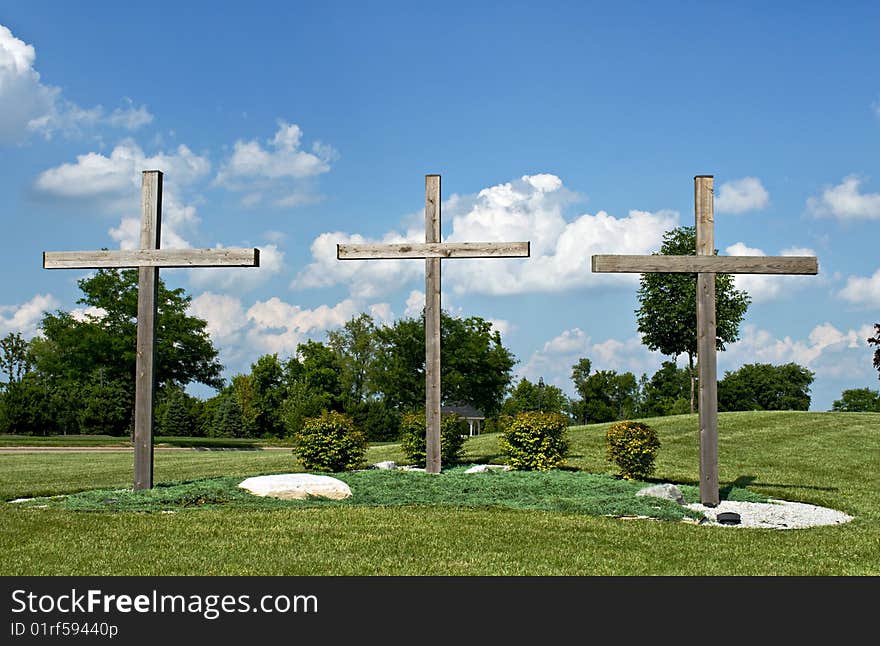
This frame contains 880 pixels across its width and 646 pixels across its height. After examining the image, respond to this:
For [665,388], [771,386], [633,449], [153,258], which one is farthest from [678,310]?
[771,386]

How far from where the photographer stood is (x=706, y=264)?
1255 centimetres

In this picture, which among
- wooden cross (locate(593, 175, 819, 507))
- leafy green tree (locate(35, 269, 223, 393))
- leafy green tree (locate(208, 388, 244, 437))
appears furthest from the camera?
leafy green tree (locate(208, 388, 244, 437))

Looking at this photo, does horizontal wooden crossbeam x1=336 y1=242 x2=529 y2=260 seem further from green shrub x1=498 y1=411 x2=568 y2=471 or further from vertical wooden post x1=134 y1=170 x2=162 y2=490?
green shrub x1=498 y1=411 x2=568 y2=471

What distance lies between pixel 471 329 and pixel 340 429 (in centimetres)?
3439

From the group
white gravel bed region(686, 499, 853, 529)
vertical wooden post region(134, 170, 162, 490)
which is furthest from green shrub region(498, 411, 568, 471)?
vertical wooden post region(134, 170, 162, 490)

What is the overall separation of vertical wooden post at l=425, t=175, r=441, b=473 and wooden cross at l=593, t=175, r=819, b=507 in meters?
3.22

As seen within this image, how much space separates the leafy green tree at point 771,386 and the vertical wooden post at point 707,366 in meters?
57.7

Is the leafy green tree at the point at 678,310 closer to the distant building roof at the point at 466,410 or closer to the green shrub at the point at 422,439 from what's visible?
the green shrub at the point at 422,439

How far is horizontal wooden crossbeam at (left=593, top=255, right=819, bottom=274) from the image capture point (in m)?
12.5

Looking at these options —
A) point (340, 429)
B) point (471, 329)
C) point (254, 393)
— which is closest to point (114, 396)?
point (254, 393)

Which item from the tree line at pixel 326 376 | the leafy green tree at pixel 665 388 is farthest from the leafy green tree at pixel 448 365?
the leafy green tree at pixel 665 388

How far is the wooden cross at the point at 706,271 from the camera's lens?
1252cm

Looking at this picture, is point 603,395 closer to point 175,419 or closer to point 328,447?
point 175,419

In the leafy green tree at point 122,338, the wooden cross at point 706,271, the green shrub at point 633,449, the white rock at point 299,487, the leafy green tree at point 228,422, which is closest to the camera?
the white rock at point 299,487
